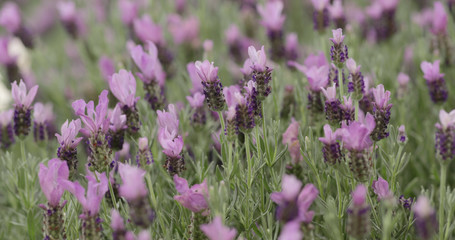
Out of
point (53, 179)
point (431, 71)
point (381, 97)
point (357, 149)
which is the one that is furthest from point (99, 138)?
point (431, 71)

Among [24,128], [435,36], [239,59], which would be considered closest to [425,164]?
[435,36]

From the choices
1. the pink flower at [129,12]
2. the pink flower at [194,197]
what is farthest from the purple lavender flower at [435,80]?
the pink flower at [129,12]

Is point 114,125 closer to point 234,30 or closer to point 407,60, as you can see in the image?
point 234,30

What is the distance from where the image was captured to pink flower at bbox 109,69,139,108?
170 cm

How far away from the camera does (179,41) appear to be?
3.10m

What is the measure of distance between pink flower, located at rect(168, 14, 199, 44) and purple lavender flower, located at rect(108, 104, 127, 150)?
1.50m

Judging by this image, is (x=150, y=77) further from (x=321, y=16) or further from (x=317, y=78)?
(x=321, y=16)

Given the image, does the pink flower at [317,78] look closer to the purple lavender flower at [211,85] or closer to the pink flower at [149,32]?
the purple lavender flower at [211,85]

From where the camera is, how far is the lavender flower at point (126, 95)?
1.71m

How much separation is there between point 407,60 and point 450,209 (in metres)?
1.49

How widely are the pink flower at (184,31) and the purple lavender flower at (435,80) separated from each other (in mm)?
1580

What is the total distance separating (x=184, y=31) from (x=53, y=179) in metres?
1.81

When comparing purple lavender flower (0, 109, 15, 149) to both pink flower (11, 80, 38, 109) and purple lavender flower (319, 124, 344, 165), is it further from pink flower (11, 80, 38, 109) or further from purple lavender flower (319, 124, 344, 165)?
purple lavender flower (319, 124, 344, 165)

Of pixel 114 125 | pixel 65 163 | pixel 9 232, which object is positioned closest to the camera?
pixel 65 163
